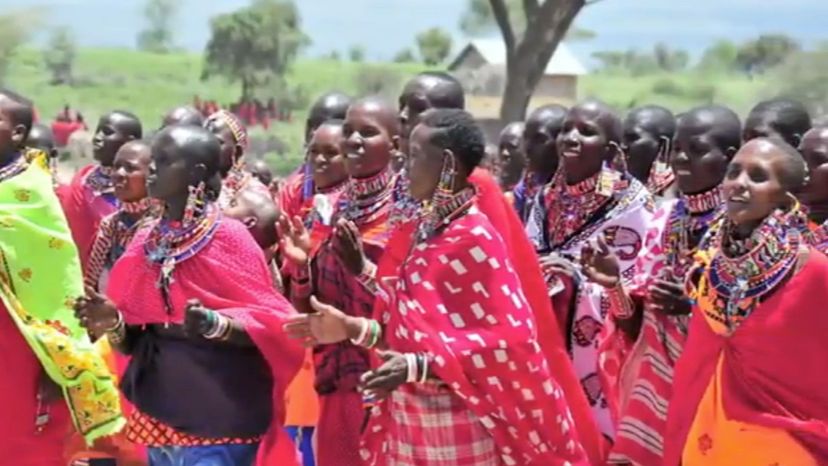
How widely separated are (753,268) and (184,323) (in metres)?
2.05

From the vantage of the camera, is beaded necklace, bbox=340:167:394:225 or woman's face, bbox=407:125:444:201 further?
beaded necklace, bbox=340:167:394:225

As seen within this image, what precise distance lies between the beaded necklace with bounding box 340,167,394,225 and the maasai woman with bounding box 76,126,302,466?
69 centimetres

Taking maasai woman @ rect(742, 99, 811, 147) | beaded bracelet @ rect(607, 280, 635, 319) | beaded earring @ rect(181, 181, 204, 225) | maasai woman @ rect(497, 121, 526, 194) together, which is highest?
maasai woman @ rect(742, 99, 811, 147)

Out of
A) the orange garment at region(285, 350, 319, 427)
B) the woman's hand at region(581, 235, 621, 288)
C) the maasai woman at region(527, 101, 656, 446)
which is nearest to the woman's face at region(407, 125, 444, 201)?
the woman's hand at region(581, 235, 621, 288)

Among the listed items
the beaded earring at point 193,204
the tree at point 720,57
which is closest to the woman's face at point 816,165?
the beaded earring at point 193,204

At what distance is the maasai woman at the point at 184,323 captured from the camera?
6016mm

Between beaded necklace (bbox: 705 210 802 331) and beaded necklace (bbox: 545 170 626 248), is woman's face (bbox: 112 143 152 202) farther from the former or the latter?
beaded necklace (bbox: 705 210 802 331)

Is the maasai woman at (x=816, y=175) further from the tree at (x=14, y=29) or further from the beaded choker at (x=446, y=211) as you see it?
the tree at (x=14, y=29)

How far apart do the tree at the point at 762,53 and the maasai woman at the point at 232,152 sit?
5744cm

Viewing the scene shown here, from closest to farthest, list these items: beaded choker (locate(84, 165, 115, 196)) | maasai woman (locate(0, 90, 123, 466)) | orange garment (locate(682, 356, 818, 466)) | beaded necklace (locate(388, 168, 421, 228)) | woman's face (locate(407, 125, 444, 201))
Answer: orange garment (locate(682, 356, 818, 466)) < woman's face (locate(407, 125, 444, 201)) < beaded necklace (locate(388, 168, 421, 228)) < maasai woman (locate(0, 90, 123, 466)) < beaded choker (locate(84, 165, 115, 196))

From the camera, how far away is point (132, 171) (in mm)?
7617

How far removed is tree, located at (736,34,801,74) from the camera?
224 ft

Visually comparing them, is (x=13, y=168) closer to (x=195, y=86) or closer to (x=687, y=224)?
(x=687, y=224)

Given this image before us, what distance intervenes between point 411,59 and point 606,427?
285 ft
